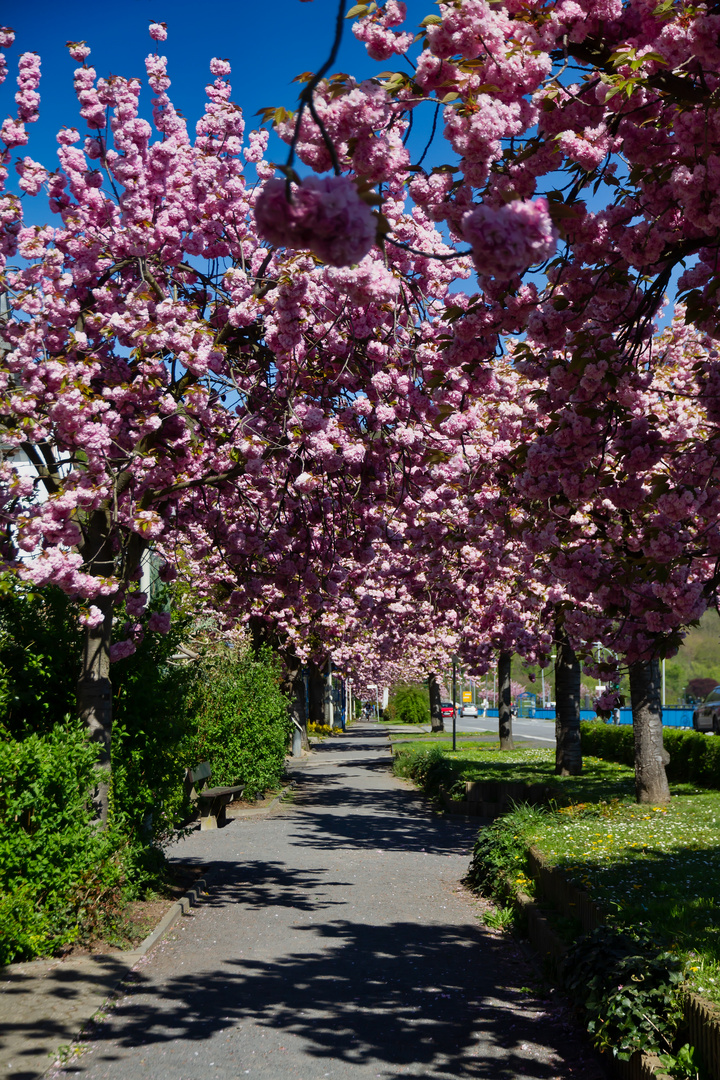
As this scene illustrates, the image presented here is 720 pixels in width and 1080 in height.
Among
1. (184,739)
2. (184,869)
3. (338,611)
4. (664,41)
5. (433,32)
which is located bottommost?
(184,869)

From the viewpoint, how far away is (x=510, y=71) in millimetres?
4371

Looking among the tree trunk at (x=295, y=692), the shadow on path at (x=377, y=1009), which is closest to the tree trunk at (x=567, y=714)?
the tree trunk at (x=295, y=692)

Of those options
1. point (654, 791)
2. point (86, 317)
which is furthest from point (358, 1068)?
point (654, 791)

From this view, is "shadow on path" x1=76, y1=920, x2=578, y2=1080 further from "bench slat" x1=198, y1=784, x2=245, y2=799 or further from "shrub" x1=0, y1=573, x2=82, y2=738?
"bench slat" x1=198, y1=784, x2=245, y2=799

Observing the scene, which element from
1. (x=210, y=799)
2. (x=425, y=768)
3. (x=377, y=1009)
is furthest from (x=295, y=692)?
(x=377, y=1009)

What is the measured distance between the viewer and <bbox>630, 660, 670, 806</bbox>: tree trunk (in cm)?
1315

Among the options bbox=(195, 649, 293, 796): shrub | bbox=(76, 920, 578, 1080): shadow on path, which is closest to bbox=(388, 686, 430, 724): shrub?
bbox=(195, 649, 293, 796): shrub

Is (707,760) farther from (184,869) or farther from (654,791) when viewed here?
(184,869)

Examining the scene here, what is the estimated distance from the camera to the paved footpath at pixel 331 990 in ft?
17.3

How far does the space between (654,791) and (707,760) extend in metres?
4.84

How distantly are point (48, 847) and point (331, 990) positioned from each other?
2366 millimetres

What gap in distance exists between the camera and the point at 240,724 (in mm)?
18031

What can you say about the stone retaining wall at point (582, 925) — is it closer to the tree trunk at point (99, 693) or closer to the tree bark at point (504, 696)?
the tree trunk at point (99, 693)

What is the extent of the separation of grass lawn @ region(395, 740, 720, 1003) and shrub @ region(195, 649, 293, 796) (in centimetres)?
517
